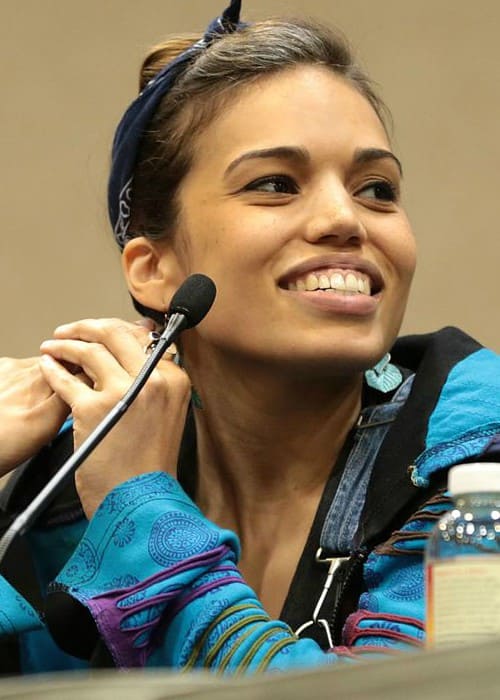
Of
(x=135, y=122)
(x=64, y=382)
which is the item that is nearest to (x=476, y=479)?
(x=64, y=382)

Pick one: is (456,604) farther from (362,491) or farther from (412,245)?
(412,245)

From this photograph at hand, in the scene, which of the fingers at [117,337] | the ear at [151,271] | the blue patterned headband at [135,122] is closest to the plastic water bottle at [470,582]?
the fingers at [117,337]

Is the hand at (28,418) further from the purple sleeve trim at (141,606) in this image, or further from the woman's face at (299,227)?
the purple sleeve trim at (141,606)

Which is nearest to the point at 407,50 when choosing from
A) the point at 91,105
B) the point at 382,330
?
the point at 91,105

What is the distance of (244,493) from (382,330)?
0.28 meters

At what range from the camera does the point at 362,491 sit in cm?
158

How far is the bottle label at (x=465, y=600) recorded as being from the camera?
0.80 meters

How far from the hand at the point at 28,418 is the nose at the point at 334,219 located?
0.36 meters

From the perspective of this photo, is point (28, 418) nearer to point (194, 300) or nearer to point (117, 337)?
point (117, 337)

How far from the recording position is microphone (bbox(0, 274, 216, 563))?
42.6 inches

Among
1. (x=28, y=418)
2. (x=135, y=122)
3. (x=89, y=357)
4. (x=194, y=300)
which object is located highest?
(x=135, y=122)

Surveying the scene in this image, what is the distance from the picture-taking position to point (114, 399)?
1.50 meters

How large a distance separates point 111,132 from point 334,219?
134 centimetres

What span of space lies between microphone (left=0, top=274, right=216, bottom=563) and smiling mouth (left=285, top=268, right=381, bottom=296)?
0.18 m
